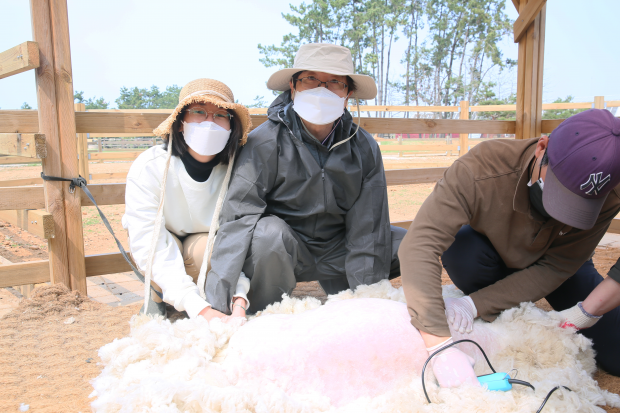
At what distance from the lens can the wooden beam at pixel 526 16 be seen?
3551mm

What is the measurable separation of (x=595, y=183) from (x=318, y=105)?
1.31 m

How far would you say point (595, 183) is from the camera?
51.7 inches

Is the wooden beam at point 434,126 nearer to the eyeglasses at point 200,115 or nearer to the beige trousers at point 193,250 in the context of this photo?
the eyeglasses at point 200,115

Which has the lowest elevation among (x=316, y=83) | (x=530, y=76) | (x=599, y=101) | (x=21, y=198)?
(x=21, y=198)

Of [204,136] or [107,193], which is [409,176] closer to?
[204,136]

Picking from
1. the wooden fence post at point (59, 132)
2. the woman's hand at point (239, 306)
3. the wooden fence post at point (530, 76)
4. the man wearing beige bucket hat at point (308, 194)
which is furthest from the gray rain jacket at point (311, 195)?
the wooden fence post at point (530, 76)

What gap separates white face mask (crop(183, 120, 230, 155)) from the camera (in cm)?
204

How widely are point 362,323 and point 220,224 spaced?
101cm

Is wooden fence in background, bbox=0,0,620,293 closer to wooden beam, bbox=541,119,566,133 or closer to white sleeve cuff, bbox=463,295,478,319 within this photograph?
white sleeve cuff, bbox=463,295,478,319

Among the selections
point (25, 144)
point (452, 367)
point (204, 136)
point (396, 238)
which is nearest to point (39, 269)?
point (25, 144)

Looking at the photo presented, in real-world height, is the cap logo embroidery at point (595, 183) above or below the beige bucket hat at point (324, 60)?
below

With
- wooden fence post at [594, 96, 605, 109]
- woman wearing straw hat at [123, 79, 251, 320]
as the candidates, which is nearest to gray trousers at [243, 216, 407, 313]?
woman wearing straw hat at [123, 79, 251, 320]

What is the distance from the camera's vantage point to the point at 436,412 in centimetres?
124

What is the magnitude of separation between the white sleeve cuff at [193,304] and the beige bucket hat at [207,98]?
2.73ft
